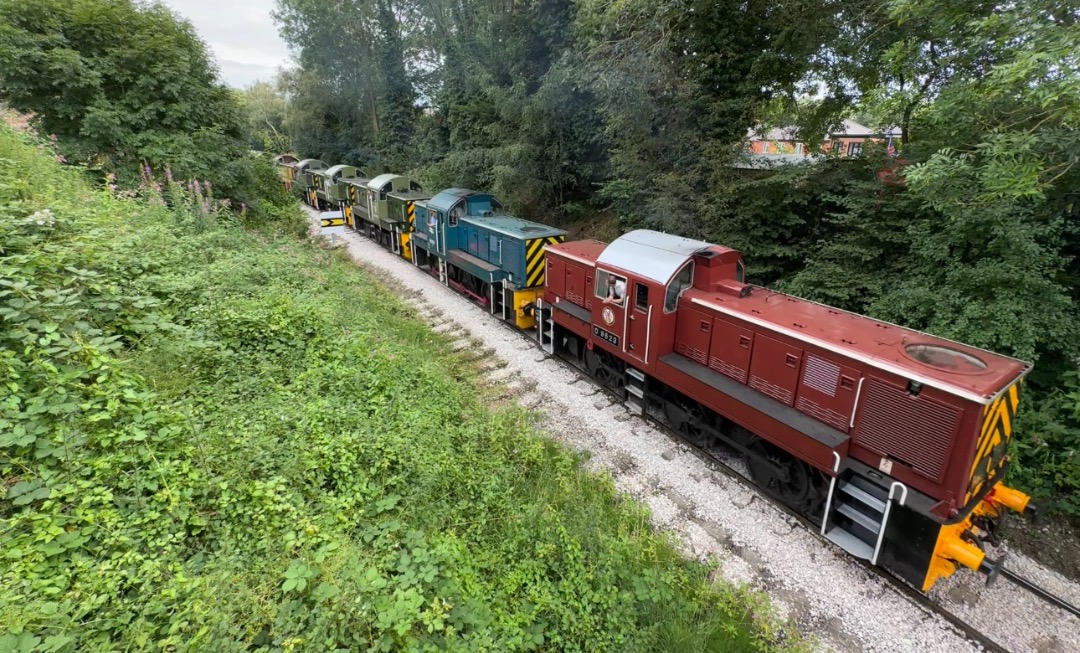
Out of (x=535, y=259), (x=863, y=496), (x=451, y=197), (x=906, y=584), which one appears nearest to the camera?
(x=906, y=584)

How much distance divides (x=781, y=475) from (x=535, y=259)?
26.1 ft

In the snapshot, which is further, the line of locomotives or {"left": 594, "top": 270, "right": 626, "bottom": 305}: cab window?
{"left": 594, "top": 270, "right": 626, "bottom": 305}: cab window

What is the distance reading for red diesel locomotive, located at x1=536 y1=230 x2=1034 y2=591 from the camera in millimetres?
5359

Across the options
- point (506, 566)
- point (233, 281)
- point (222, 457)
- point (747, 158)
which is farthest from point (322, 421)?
point (747, 158)

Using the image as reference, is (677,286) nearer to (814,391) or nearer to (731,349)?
(731,349)

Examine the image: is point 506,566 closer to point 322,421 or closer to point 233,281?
point 322,421

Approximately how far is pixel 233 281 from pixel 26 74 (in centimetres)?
878

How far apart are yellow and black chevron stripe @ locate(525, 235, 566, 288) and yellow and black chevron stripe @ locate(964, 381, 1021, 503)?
9158 mm

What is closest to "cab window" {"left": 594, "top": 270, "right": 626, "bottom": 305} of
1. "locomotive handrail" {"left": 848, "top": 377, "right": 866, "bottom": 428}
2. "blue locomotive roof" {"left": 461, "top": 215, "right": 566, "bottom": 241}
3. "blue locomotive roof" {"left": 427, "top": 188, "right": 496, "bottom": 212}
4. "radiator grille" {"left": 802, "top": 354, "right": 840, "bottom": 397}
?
"radiator grille" {"left": 802, "top": 354, "right": 840, "bottom": 397}

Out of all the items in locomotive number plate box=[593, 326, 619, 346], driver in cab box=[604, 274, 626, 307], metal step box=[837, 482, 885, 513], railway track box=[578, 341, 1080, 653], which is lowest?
railway track box=[578, 341, 1080, 653]

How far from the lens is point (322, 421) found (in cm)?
563

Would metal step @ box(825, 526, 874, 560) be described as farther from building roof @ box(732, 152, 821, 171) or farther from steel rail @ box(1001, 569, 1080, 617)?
building roof @ box(732, 152, 821, 171)

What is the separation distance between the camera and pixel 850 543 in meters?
6.15

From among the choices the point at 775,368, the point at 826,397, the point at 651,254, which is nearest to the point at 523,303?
the point at 651,254
